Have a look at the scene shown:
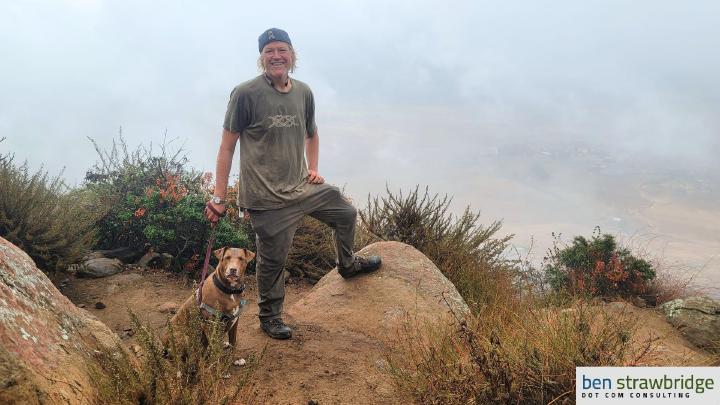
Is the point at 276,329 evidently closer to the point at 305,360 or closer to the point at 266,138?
the point at 305,360

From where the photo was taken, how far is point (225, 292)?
3.87 m

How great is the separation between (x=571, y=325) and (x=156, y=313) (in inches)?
193

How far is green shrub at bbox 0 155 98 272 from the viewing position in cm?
633

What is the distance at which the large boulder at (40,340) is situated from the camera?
264 centimetres

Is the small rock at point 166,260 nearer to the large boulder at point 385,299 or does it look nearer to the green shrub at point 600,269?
the large boulder at point 385,299

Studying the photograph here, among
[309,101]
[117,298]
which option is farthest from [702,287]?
[117,298]

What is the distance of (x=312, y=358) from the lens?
431cm

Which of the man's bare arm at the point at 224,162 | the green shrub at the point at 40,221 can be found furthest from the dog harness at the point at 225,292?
the green shrub at the point at 40,221

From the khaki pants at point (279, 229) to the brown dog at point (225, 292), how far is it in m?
0.57

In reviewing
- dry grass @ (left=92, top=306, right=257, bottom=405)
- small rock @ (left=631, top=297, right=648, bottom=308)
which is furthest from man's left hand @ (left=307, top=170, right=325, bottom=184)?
small rock @ (left=631, top=297, right=648, bottom=308)

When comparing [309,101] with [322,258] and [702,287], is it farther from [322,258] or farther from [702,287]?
[702,287]

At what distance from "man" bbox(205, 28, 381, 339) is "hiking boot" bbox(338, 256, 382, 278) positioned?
967mm

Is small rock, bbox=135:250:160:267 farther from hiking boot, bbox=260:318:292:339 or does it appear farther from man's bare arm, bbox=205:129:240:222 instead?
man's bare arm, bbox=205:129:240:222

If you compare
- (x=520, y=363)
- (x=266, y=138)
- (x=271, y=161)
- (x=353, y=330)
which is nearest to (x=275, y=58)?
(x=266, y=138)
